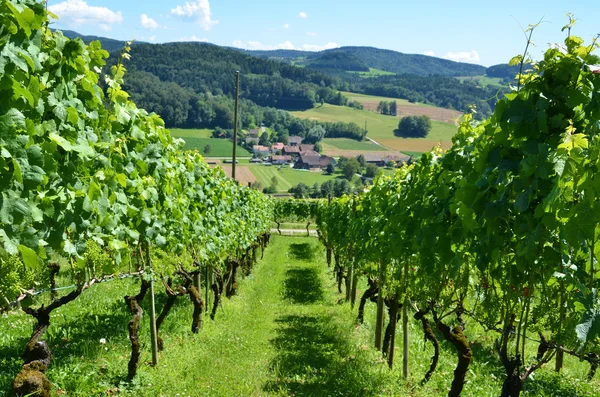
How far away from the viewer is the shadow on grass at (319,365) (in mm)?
6715

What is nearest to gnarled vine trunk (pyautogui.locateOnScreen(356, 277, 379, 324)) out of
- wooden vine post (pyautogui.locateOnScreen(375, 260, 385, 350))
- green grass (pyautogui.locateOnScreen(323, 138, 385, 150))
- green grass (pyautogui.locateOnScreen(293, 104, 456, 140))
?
wooden vine post (pyautogui.locateOnScreen(375, 260, 385, 350))

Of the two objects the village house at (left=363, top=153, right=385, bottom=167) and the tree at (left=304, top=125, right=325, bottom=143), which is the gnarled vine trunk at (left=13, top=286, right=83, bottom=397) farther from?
the tree at (left=304, top=125, right=325, bottom=143)

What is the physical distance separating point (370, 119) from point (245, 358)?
118 meters

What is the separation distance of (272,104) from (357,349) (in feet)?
448

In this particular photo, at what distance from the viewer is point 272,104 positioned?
14150 centimetres

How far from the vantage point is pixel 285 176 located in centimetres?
7475

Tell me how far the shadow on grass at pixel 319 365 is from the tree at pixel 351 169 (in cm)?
6199

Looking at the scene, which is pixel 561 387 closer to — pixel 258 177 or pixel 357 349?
pixel 357 349

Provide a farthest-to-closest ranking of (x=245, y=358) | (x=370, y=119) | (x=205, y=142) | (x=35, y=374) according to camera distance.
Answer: (x=370, y=119), (x=205, y=142), (x=245, y=358), (x=35, y=374)

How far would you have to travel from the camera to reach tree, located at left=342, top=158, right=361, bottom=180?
73.1m

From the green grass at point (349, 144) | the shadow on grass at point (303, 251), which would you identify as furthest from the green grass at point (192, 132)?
the shadow on grass at point (303, 251)

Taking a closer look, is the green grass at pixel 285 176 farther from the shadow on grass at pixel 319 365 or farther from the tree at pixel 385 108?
the tree at pixel 385 108

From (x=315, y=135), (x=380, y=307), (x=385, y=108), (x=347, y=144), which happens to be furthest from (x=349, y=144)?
(x=380, y=307)

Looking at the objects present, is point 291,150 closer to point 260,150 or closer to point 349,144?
→ point 260,150
